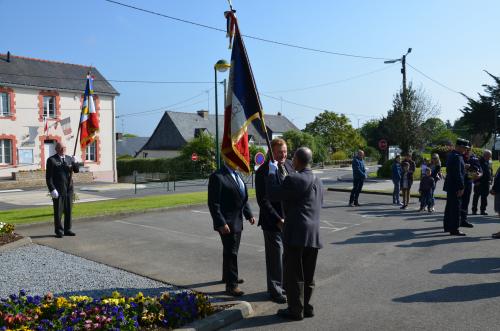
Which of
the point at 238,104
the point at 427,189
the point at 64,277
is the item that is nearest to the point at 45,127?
the point at 427,189

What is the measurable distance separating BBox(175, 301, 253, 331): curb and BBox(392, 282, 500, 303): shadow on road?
1888 millimetres

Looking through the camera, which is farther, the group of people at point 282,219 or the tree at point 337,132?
the tree at point 337,132

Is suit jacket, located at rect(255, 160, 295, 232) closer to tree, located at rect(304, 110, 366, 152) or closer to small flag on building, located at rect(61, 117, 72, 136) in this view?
small flag on building, located at rect(61, 117, 72, 136)

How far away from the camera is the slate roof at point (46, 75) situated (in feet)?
104

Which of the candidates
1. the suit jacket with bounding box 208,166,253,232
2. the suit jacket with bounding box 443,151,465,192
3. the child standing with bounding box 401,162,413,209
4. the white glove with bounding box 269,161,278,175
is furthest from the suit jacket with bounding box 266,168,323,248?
the child standing with bounding box 401,162,413,209

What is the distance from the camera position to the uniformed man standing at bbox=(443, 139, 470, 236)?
9.54m

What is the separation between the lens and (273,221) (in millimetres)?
5660

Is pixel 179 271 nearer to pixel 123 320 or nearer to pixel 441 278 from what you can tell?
pixel 123 320

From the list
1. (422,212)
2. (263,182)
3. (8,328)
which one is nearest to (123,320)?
(8,328)

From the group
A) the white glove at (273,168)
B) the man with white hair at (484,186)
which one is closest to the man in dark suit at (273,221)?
the white glove at (273,168)

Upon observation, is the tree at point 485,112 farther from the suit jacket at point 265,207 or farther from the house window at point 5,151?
the suit jacket at point 265,207

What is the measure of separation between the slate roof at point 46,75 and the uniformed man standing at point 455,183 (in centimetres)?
2993

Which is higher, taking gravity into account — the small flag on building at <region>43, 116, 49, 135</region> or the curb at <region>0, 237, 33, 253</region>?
the small flag on building at <region>43, 116, 49, 135</region>

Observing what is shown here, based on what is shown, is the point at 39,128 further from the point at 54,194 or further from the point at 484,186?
the point at 484,186
